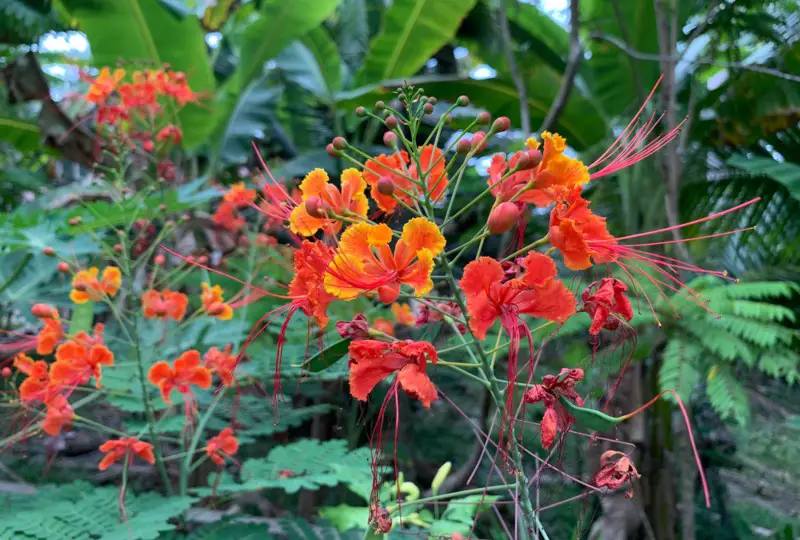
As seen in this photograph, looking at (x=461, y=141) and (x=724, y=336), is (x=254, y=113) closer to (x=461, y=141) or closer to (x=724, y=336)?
(x=724, y=336)

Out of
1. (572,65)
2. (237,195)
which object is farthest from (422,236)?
(237,195)

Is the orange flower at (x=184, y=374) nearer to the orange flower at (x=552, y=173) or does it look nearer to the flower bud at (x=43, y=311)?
the flower bud at (x=43, y=311)

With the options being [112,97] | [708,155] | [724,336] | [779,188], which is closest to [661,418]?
[724,336]

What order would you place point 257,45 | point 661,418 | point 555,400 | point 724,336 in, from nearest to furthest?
point 555,400
point 724,336
point 661,418
point 257,45

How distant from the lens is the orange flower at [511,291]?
0.80 metres

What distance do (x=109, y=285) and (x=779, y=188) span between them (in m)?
3.21

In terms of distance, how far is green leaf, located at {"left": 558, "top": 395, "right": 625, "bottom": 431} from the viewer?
71cm

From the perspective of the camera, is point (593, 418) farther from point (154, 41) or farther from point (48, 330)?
point (154, 41)

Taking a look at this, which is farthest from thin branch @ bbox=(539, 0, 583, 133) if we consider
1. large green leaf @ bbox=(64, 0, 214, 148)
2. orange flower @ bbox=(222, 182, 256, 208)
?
large green leaf @ bbox=(64, 0, 214, 148)

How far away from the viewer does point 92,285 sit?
1789 mm

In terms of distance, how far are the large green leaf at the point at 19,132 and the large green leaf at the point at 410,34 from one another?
2168 mm

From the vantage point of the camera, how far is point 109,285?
1.83 metres

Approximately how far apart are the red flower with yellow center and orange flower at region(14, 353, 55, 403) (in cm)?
6

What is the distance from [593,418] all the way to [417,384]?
0.71 ft
